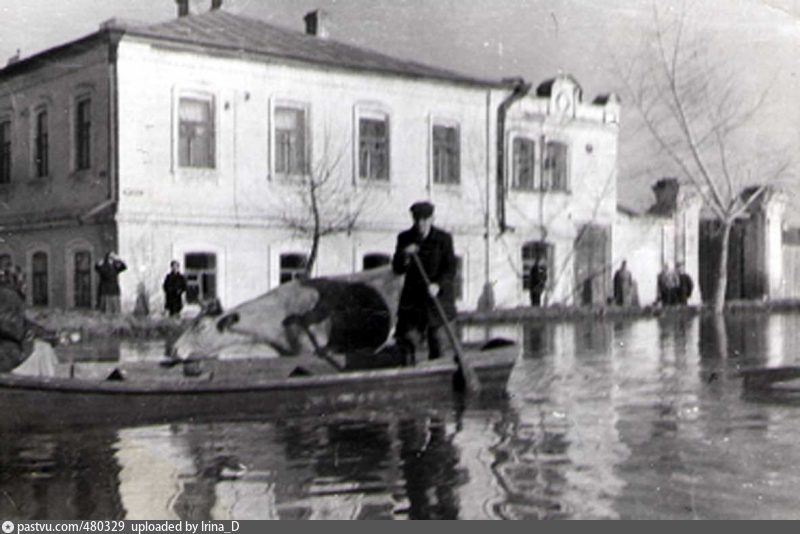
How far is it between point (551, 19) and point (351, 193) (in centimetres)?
589

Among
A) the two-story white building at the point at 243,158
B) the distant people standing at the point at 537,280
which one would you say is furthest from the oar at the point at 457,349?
the distant people standing at the point at 537,280

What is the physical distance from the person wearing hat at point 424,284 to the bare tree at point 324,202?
3892 mm

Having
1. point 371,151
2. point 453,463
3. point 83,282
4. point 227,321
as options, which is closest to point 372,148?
point 371,151

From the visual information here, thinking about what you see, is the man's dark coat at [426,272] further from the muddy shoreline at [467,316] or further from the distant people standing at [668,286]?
the distant people standing at [668,286]

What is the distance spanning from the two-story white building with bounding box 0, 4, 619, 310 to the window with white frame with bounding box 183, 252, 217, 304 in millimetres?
23

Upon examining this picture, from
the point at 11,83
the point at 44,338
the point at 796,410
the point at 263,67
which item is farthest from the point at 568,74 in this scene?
the point at 11,83

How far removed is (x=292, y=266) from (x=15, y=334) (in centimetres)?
575

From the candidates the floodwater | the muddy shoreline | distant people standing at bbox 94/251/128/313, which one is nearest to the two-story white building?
distant people standing at bbox 94/251/128/313

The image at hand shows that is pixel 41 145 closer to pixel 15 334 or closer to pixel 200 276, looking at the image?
pixel 200 276

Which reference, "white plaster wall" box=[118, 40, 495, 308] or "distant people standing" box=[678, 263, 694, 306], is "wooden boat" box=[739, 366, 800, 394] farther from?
"distant people standing" box=[678, 263, 694, 306]

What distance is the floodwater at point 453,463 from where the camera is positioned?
205 inches

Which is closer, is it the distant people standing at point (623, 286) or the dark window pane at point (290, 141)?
the dark window pane at point (290, 141)

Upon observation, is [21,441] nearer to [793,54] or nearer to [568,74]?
[568,74]

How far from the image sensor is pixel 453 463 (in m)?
6.31
